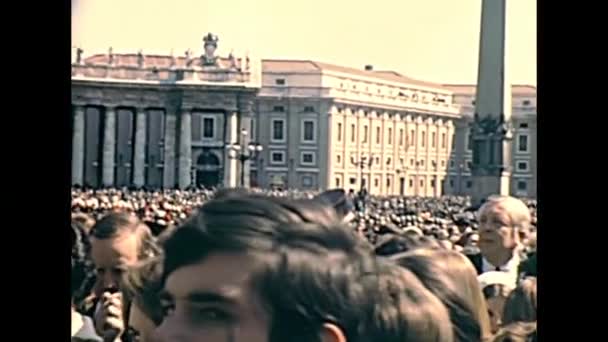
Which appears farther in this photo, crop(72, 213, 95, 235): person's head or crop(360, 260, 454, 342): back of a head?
crop(72, 213, 95, 235): person's head

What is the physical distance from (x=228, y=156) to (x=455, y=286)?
0.95 metres

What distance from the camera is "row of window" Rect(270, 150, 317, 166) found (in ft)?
14.8

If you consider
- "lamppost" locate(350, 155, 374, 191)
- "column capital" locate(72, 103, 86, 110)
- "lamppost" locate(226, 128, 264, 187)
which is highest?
"column capital" locate(72, 103, 86, 110)

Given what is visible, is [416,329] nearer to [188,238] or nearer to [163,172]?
[188,238]

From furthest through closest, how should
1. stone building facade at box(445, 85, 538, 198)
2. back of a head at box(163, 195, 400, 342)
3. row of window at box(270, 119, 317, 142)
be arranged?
row of window at box(270, 119, 317, 142) < stone building facade at box(445, 85, 538, 198) < back of a head at box(163, 195, 400, 342)

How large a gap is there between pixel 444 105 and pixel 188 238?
1146mm

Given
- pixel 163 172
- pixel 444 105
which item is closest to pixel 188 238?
pixel 163 172

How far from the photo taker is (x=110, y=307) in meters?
4.20

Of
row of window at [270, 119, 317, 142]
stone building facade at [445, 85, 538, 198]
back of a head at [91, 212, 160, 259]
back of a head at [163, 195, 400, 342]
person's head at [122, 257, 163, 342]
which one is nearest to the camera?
back of a head at [163, 195, 400, 342]

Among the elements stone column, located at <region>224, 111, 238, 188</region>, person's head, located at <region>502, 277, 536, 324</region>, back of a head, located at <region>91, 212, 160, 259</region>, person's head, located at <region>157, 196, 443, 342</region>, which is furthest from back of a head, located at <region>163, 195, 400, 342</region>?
person's head, located at <region>502, 277, 536, 324</region>

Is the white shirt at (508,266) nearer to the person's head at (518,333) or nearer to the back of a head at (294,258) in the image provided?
the person's head at (518,333)

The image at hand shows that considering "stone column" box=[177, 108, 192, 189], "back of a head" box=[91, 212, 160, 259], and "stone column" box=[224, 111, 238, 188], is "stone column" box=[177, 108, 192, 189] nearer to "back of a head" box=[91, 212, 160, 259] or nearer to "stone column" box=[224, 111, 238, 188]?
"stone column" box=[224, 111, 238, 188]

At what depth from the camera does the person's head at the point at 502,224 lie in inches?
168

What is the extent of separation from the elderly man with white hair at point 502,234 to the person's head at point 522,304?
0.31 ft
